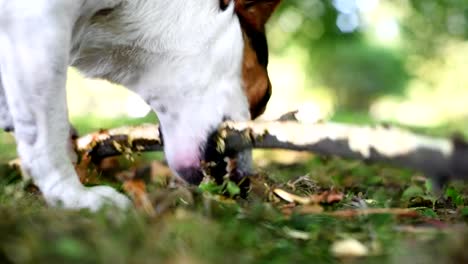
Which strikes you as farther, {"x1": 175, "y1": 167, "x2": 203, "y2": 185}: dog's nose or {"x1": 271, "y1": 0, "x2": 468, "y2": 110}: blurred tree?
{"x1": 271, "y1": 0, "x2": 468, "y2": 110}: blurred tree

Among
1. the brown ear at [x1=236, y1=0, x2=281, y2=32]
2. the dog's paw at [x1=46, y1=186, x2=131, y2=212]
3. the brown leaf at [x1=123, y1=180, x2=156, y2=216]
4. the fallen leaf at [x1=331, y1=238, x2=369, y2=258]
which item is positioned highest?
the brown ear at [x1=236, y1=0, x2=281, y2=32]

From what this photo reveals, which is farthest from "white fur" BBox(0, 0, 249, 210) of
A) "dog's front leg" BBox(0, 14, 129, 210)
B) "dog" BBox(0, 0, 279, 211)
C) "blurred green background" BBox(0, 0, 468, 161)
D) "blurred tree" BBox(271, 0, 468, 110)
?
"blurred green background" BBox(0, 0, 468, 161)

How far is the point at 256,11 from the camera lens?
2.61m

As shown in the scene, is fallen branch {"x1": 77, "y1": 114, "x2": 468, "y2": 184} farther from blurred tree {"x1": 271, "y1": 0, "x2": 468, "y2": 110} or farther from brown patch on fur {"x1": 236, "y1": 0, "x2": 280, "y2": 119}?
blurred tree {"x1": 271, "y1": 0, "x2": 468, "y2": 110}

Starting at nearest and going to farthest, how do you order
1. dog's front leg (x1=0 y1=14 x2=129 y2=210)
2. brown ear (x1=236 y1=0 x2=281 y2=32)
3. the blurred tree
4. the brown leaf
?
the brown leaf
dog's front leg (x1=0 y1=14 x2=129 y2=210)
brown ear (x1=236 y1=0 x2=281 y2=32)
the blurred tree

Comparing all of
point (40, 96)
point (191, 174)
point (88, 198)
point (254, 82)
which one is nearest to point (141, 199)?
point (88, 198)

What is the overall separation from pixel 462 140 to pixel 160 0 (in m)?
1.35

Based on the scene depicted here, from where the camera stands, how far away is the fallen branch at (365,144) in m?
1.58

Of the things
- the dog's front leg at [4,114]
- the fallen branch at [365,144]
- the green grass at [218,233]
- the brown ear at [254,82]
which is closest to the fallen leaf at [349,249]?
the green grass at [218,233]

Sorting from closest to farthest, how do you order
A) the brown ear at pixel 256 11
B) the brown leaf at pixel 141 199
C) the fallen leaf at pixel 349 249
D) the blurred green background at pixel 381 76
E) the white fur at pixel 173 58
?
the fallen leaf at pixel 349 249 < the brown leaf at pixel 141 199 < the white fur at pixel 173 58 < the brown ear at pixel 256 11 < the blurred green background at pixel 381 76

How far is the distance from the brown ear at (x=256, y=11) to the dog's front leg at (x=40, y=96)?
768 millimetres

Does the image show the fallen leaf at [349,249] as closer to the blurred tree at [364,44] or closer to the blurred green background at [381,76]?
the blurred tree at [364,44]

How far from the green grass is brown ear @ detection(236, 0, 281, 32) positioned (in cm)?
80

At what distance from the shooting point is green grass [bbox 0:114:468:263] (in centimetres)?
119
